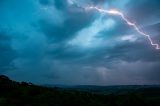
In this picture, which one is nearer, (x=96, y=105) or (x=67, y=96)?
(x=96, y=105)

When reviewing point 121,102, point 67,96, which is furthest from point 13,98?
point 121,102

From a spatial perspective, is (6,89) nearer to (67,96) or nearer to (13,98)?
(13,98)

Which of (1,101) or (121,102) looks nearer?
(1,101)

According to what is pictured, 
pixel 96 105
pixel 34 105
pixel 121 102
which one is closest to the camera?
pixel 34 105

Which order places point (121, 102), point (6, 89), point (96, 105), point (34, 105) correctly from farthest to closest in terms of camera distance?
1. point (6, 89)
2. point (121, 102)
3. point (96, 105)
4. point (34, 105)

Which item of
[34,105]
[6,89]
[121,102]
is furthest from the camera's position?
[6,89]

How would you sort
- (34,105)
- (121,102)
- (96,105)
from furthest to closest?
1. (121,102)
2. (96,105)
3. (34,105)

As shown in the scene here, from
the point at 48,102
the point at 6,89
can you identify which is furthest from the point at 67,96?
the point at 6,89

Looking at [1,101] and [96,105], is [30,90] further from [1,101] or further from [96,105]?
[96,105]

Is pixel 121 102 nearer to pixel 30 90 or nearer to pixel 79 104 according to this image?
pixel 79 104
